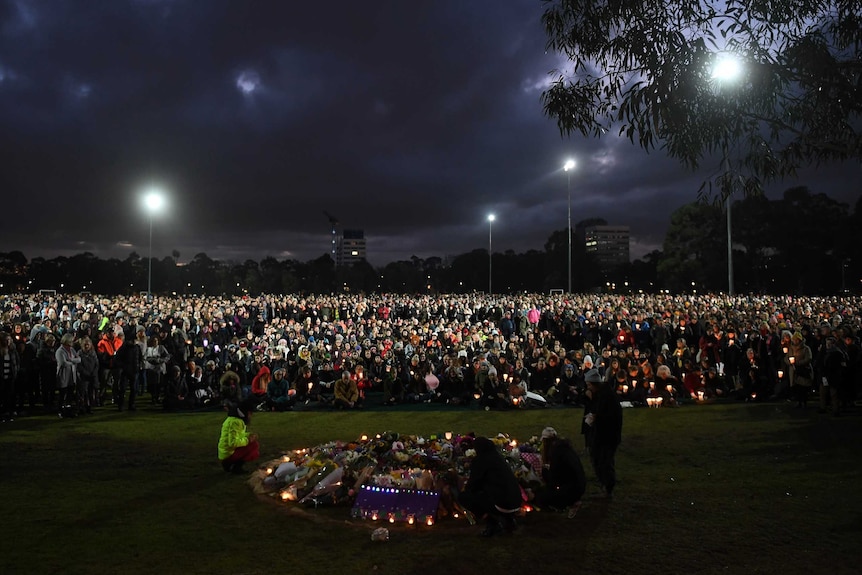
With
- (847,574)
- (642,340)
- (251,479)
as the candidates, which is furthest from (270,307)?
(847,574)

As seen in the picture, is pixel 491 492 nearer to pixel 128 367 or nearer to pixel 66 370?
pixel 66 370

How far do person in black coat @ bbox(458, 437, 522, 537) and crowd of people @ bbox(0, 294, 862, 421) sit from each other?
502cm

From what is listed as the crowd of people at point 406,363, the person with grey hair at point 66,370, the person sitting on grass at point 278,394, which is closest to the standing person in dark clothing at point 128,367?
the crowd of people at point 406,363

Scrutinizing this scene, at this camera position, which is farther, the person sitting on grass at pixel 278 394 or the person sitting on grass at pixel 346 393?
the person sitting on grass at pixel 346 393

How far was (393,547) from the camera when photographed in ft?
20.6

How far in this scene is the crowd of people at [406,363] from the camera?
14.2 meters

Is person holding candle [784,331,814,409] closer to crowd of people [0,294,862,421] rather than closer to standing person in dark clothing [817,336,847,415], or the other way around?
crowd of people [0,294,862,421]

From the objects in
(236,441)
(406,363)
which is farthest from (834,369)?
(236,441)

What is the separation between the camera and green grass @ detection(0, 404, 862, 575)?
18.9 feet

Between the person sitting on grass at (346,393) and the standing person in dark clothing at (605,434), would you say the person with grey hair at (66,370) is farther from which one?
the standing person in dark clothing at (605,434)

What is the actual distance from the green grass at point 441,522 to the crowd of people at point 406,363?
2207mm

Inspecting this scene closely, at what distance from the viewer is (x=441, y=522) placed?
7.09 meters

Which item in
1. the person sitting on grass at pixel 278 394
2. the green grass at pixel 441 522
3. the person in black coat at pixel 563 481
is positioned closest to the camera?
the green grass at pixel 441 522

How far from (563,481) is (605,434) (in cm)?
113
